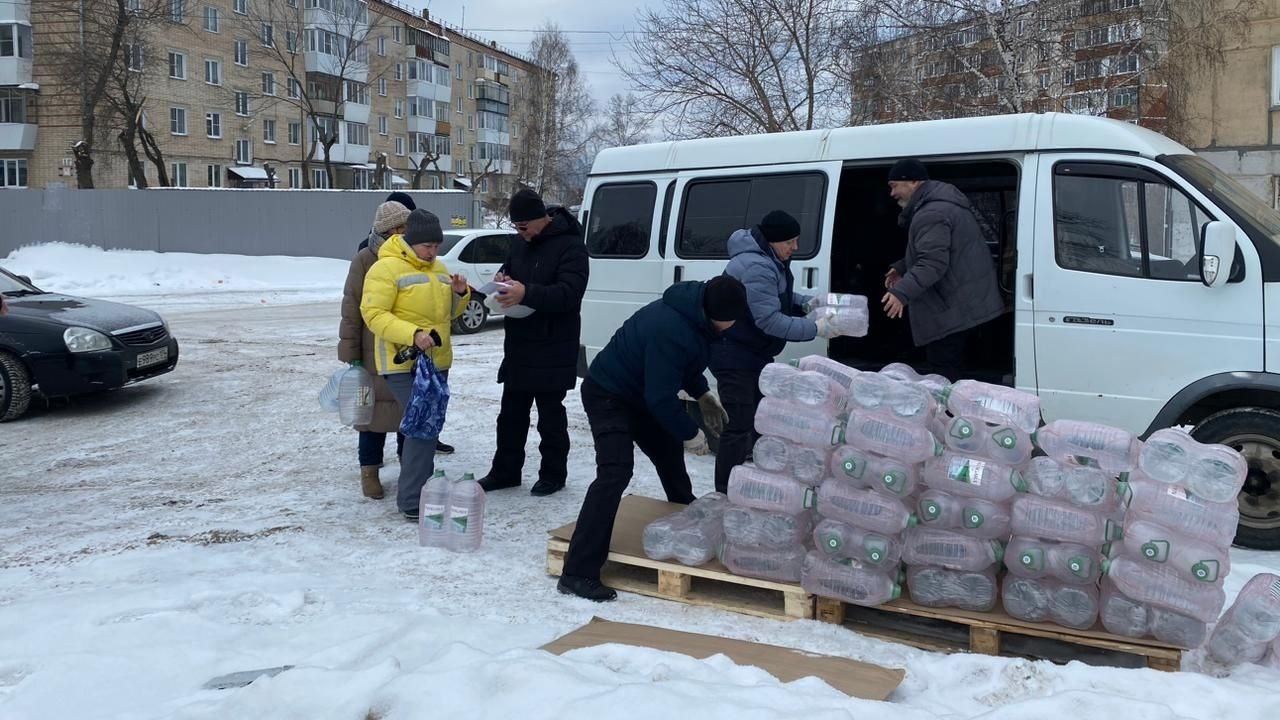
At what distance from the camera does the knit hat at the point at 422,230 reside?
18.9ft

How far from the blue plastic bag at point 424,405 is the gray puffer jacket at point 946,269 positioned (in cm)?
275

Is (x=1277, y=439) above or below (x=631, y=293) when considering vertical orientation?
below

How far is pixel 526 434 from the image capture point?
661 centimetres

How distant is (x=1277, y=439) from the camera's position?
209 inches

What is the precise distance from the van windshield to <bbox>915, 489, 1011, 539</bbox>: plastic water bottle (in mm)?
2455

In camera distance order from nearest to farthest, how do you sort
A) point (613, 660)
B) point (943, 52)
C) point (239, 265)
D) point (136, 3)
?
point (613, 660) → point (943, 52) → point (239, 265) → point (136, 3)

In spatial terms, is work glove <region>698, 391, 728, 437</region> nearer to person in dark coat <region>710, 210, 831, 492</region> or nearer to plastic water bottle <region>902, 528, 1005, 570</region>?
person in dark coat <region>710, 210, 831, 492</region>

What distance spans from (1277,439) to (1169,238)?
121 centimetres

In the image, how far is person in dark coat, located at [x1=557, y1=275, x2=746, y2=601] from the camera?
468 centimetres

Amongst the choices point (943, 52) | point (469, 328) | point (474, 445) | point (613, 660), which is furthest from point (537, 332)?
point (943, 52)

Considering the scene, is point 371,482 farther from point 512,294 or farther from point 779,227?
point 779,227

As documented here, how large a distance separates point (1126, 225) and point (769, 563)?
2954 mm

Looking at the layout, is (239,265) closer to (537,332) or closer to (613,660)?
(537,332)

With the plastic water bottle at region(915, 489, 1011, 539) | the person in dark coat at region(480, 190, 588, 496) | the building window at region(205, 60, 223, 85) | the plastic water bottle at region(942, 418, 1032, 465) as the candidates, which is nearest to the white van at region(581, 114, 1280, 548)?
the person in dark coat at region(480, 190, 588, 496)
